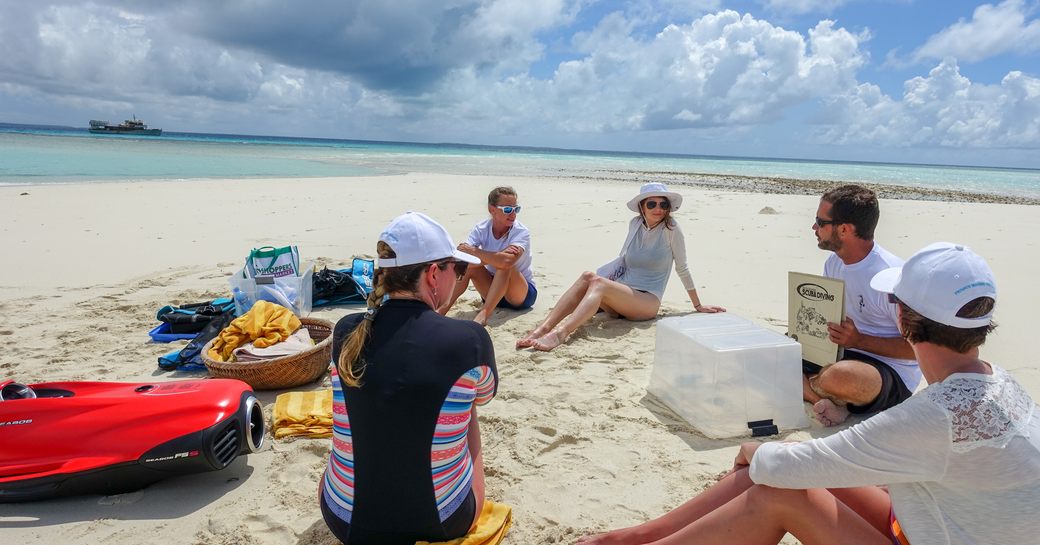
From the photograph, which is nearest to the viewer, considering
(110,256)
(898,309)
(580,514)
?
(898,309)

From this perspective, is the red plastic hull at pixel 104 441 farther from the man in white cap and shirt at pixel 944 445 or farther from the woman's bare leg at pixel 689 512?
the man in white cap and shirt at pixel 944 445

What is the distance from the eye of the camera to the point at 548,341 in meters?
4.84

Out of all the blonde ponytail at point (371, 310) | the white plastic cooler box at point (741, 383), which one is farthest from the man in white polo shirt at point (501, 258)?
the blonde ponytail at point (371, 310)

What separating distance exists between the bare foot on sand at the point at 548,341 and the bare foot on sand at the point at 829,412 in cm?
192

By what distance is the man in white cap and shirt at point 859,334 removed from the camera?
3428 mm

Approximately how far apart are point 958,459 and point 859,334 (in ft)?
6.59

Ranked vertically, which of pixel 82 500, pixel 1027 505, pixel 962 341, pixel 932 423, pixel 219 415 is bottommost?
pixel 82 500

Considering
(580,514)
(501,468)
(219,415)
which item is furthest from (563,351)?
(219,415)

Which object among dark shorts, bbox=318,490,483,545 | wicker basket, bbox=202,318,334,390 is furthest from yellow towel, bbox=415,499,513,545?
wicker basket, bbox=202,318,334,390

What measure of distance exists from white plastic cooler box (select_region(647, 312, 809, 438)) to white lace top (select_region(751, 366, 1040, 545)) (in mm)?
1586

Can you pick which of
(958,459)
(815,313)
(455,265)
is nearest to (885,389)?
(815,313)

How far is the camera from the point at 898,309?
73.4 inches

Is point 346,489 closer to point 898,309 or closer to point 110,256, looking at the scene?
point 898,309

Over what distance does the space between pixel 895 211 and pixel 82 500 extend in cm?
1563
